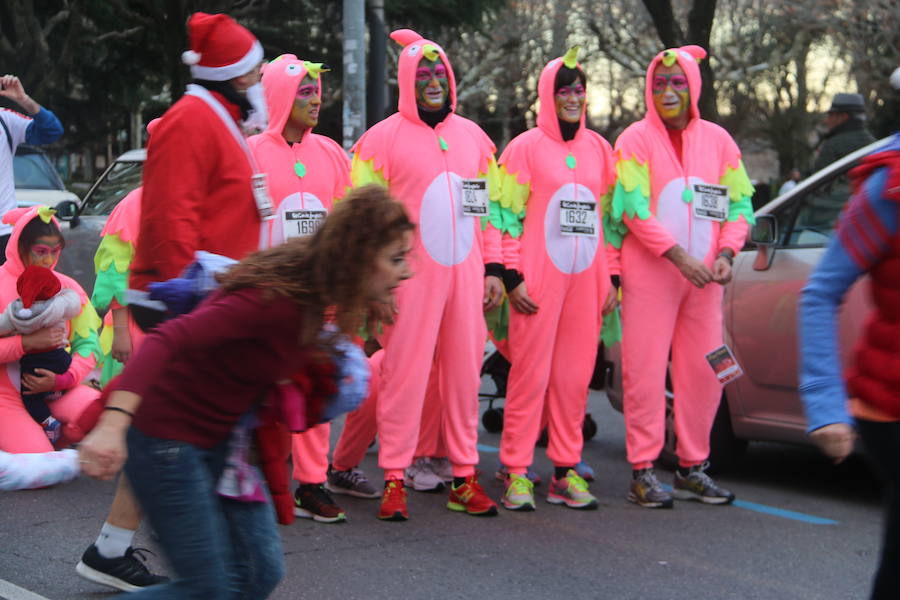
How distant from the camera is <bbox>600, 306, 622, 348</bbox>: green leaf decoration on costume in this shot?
6.73 m

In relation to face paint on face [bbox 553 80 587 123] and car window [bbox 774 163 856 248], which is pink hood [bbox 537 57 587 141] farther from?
car window [bbox 774 163 856 248]

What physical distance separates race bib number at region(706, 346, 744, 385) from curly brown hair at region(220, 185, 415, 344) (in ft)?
11.9

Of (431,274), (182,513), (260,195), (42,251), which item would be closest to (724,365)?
(431,274)

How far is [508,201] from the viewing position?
248 inches

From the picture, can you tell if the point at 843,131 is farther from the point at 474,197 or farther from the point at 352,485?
the point at 352,485

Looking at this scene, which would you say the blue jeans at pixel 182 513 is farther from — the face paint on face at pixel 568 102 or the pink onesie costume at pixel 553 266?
the face paint on face at pixel 568 102

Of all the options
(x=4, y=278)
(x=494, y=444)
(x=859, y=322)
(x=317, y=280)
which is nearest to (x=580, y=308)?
(x=859, y=322)

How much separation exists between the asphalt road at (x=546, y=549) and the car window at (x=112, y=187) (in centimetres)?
378

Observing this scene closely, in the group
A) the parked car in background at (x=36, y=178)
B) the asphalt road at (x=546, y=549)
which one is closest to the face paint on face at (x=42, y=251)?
the asphalt road at (x=546, y=549)

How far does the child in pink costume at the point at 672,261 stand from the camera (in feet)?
21.1

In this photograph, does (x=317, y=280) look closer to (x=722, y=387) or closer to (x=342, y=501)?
(x=342, y=501)

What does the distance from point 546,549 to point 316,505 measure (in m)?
1.10

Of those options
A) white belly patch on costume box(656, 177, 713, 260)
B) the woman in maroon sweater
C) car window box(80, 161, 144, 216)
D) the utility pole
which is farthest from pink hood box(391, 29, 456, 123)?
the utility pole

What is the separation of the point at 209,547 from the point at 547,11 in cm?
3524
